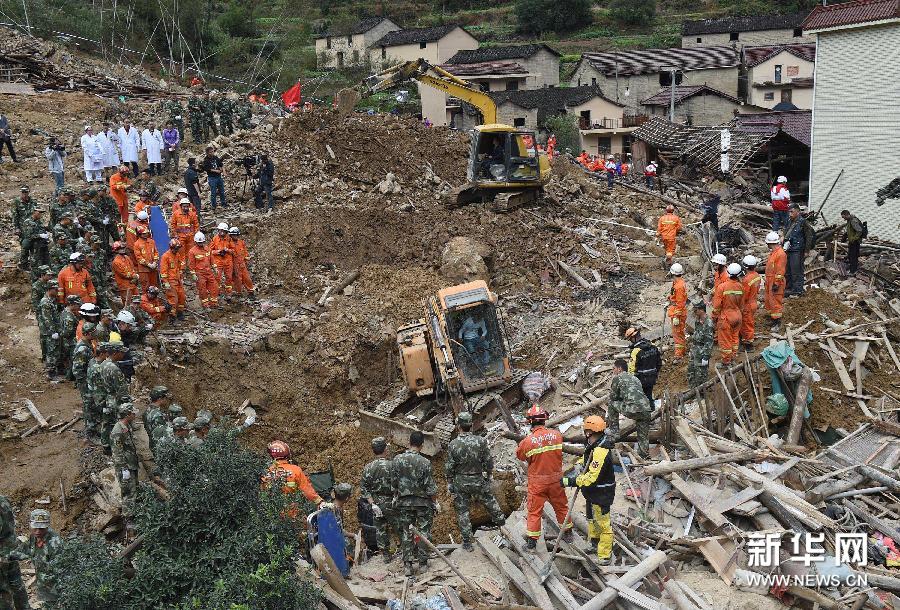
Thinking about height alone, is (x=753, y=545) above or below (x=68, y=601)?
below

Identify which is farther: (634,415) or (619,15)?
(619,15)

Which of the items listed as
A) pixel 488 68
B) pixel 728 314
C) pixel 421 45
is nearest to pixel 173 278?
pixel 728 314

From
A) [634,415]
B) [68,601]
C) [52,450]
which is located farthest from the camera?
[52,450]

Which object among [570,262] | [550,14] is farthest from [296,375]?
[550,14]

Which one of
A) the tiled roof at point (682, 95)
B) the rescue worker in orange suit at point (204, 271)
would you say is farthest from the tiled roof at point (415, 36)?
the rescue worker in orange suit at point (204, 271)

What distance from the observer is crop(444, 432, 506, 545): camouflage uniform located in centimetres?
888

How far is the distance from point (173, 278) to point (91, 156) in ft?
24.3

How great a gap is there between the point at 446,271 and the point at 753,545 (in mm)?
10488

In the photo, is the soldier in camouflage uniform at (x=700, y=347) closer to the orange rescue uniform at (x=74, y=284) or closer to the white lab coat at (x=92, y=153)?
the orange rescue uniform at (x=74, y=284)

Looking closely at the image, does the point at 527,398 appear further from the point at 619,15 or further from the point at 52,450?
the point at 619,15

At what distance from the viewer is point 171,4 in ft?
131

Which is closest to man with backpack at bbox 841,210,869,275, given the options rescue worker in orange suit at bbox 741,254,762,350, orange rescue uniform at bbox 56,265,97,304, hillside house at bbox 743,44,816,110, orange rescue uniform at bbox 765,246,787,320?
orange rescue uniform at bbox 765,246,787,320

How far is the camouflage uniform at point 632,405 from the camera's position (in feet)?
32.3

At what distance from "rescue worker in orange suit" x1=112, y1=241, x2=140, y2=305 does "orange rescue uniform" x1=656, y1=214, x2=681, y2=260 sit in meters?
10.9
